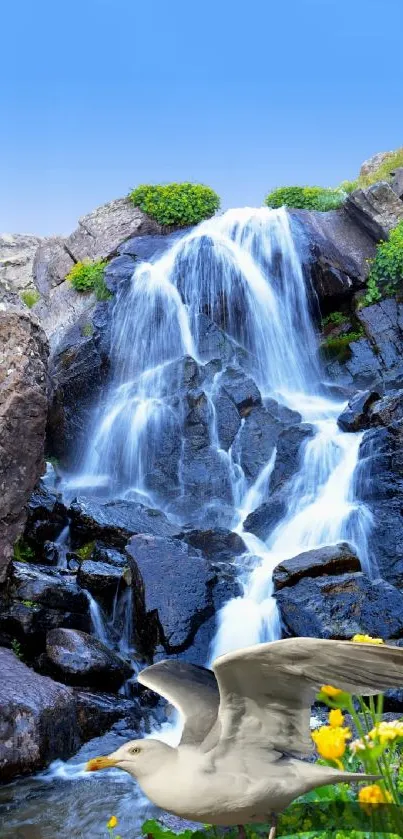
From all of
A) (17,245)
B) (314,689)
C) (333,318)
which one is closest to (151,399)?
(333,318)

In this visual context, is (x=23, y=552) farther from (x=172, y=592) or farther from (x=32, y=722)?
(x=32, y=722)

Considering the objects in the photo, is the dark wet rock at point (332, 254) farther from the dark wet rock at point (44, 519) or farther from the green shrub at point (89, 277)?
the dark wet rock at point (44, 519)

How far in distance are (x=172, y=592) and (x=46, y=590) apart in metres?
1.47

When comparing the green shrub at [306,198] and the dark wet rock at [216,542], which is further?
the green shrub at [306,198]

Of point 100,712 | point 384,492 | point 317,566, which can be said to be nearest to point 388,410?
point 384,492

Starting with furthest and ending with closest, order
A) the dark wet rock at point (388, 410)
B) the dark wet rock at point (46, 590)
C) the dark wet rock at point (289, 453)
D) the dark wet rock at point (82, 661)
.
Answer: the dark wet rock at point (289, 453) < the dark wet rock at point (388, 410) < the dark wet rock at point (46, 590) < the dark wet rock at point (82, 661)

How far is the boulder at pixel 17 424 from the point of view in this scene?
29.8 ft

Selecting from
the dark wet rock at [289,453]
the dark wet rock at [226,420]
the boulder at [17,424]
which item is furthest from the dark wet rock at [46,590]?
the dark wet rock at [226,420]

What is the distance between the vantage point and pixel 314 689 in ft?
8.09

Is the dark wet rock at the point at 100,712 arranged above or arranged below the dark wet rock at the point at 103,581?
below

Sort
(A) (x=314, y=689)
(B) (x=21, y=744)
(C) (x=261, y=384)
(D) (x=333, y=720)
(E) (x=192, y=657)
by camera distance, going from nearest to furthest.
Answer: (D) (x=333, y=720), (A) (x=314, y=689), (B) (x=21, y=744), (E) (x=192, y=657), (C) (x=261, y=384)

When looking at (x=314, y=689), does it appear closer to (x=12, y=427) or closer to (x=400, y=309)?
(x=12, y=427)

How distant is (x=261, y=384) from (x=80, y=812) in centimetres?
1056

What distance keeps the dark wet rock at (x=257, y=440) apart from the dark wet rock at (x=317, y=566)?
390cm
